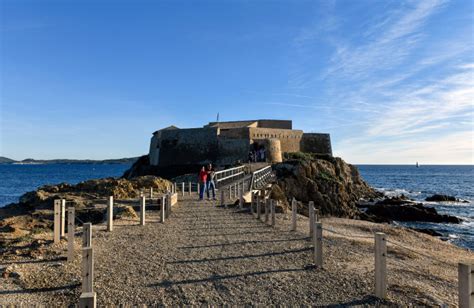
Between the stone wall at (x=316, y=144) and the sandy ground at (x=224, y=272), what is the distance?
42.8 meters

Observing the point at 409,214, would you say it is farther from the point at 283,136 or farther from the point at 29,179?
the point at 29,179

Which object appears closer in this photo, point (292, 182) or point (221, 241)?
point (221, 241)

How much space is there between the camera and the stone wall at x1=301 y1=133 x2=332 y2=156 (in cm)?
5306

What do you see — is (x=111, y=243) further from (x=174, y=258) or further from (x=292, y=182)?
(x=292, y=182)

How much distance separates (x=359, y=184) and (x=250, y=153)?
651 inches

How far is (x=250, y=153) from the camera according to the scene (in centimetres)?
4322

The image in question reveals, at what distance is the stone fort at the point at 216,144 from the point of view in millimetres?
Result: 44406

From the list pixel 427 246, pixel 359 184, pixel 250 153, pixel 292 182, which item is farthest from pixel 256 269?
pixel 359 184

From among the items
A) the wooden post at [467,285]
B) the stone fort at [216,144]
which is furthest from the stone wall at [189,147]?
the wooden post at [467,285]

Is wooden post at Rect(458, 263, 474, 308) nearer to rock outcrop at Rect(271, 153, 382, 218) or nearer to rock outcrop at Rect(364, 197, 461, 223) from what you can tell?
rock outcrop at Rect(271, 153, 382, 218)

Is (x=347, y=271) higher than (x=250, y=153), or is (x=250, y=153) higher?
(x=250, y=153)

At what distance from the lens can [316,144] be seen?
53250 millimetres

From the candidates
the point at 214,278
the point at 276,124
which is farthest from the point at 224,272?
the point at 276,124

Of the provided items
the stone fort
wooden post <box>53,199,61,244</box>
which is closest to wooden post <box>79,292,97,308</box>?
wooden post <box>53,199,61,244</box>
